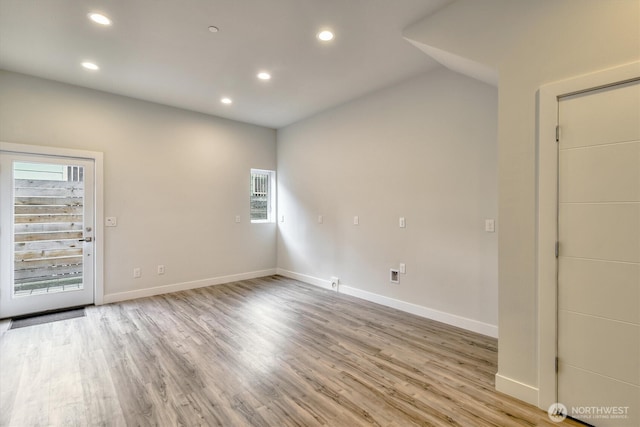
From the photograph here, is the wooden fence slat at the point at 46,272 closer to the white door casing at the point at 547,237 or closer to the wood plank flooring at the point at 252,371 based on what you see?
the wood plank flooring at the point at 252,371

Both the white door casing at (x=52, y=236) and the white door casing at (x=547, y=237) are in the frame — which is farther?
the white door casing at (x=52, y=236)

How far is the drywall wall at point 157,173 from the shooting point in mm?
3747

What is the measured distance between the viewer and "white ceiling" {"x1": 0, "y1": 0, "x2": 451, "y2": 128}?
7.90 ft

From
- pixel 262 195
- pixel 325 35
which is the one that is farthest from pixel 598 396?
pixel 262 195

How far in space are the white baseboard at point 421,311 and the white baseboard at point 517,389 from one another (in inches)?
37.9

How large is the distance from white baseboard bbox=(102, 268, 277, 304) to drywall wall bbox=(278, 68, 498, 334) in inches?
40.2

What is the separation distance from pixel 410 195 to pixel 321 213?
1.72 m

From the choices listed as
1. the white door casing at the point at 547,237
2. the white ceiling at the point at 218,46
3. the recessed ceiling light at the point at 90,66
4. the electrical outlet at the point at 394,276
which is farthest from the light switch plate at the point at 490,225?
the recessed ceiling light at the point at 90,66

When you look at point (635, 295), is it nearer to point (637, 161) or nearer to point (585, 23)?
point (637, 161)

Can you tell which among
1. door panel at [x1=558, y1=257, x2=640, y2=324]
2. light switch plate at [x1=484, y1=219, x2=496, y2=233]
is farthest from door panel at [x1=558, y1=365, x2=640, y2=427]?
light switch plate at [x1=484, y1=219, x2=496, y2=233]

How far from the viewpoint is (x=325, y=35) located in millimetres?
2758

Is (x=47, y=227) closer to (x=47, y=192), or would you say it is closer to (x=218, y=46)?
(x=47, y=192)

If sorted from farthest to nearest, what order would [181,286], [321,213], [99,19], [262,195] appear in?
[262,195] → [321,213] → [181,286] → [99,19]

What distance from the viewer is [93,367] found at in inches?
97.0
